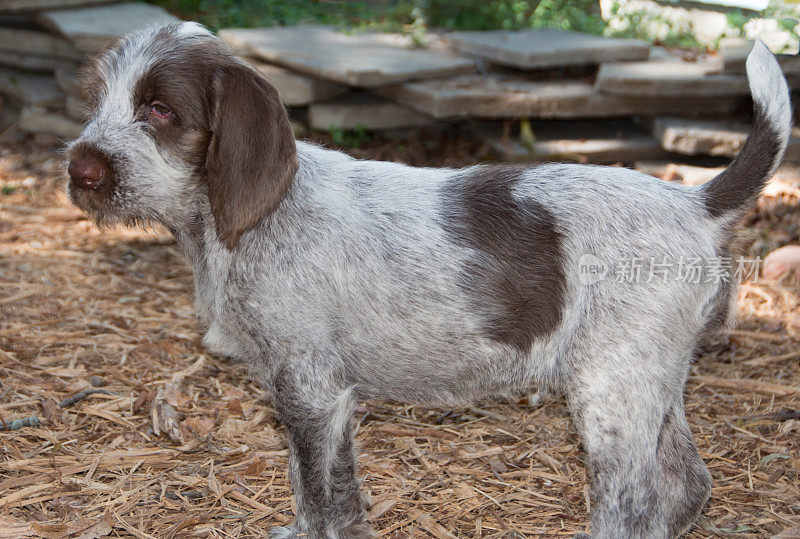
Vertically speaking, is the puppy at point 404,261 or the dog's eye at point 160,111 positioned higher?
the dog's eye at point 160,111

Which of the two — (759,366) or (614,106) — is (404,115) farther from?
(759,366)

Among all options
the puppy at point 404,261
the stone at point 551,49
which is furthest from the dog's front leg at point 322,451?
the stone at point 551,49

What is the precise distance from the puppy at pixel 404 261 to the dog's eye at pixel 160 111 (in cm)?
1

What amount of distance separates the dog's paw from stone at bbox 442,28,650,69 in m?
4.22

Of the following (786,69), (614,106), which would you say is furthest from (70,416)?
(786,69)

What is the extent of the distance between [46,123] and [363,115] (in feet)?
9.62

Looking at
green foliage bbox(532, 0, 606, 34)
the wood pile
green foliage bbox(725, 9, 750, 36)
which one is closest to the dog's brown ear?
the wood pile

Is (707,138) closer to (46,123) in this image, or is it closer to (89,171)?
(89,171)

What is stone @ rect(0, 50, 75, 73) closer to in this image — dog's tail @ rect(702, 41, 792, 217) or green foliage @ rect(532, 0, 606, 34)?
green foliage @ rect(532, 0, 606, 34)

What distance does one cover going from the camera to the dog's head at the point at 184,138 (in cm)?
288

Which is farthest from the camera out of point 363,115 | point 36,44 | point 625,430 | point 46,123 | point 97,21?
point 36,44

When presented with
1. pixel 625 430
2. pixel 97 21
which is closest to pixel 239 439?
pixel 625 430

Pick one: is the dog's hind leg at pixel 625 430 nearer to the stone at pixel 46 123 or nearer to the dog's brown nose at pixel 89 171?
the dog's brown nose at pixel 89 171

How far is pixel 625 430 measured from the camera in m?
3.05
